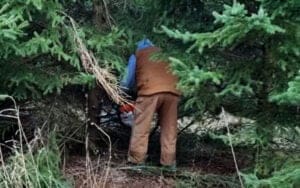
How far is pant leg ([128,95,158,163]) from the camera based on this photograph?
703 cm

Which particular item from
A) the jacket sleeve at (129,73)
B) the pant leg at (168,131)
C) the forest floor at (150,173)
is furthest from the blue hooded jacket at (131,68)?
the forest floor at (150,173)

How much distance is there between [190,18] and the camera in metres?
6.32

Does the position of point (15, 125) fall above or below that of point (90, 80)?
below

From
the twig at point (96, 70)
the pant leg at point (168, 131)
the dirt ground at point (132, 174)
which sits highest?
the twig at point (96, 70)

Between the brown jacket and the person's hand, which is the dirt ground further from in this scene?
the brown jacket

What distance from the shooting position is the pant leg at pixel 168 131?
712 cm

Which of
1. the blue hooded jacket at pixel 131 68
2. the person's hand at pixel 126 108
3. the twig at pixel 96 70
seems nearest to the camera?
the twig at pixel 96 70

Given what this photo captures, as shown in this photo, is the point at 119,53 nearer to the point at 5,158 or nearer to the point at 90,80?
the point at 90,80

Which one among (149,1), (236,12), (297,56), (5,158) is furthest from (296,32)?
(5,158)

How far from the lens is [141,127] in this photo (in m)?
7.06

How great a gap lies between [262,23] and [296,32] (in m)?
0.53

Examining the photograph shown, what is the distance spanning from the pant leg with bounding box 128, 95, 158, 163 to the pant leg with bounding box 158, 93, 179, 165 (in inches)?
7.2

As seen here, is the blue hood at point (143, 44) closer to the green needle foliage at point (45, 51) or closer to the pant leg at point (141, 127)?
the green needle foliage at point (45, 51)

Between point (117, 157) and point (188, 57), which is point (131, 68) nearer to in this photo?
point (117, 157)
